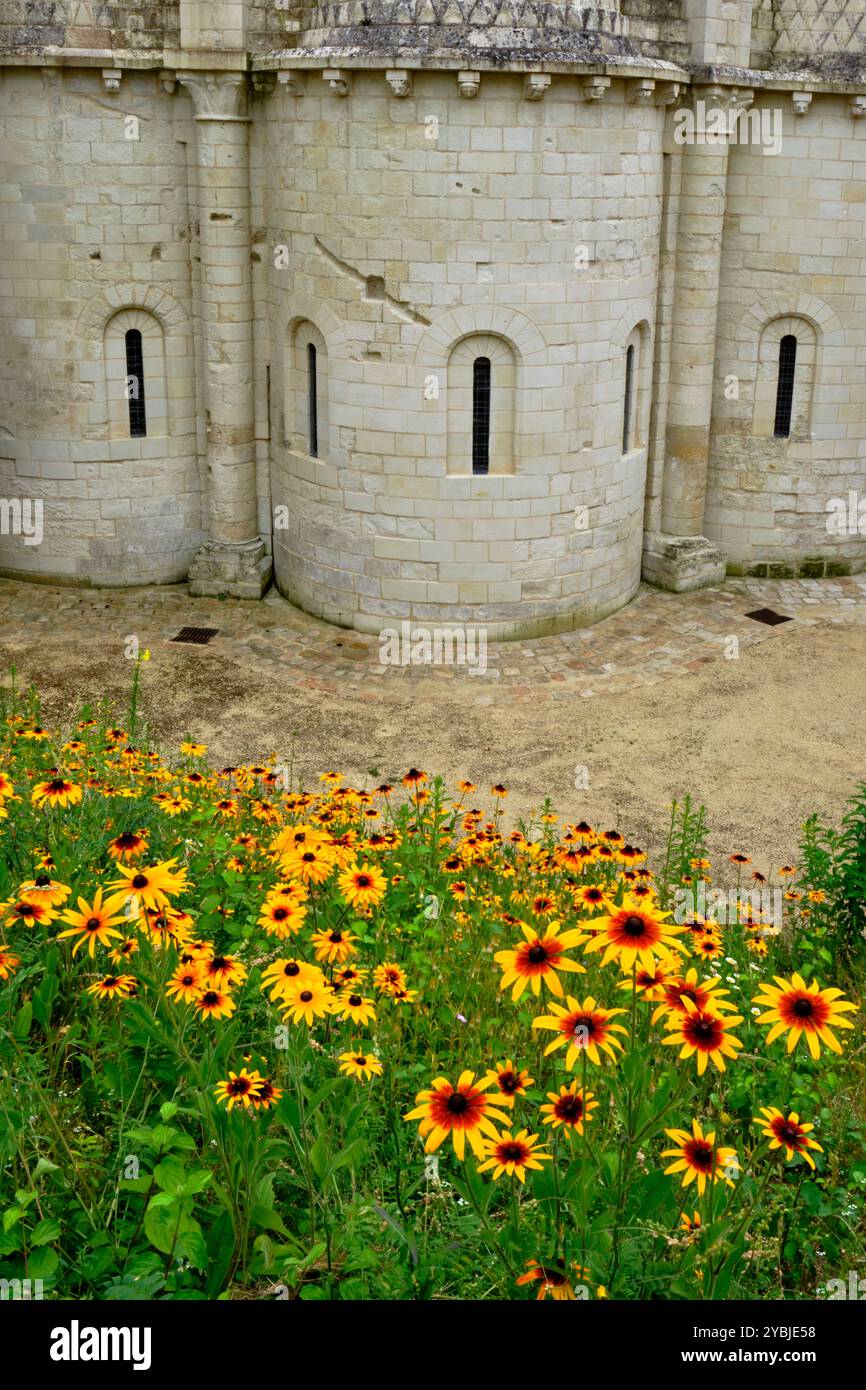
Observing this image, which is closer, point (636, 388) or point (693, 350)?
point (636, 388)

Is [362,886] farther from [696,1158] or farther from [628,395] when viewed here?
[628,395]

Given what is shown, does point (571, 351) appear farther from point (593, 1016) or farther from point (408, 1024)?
point (593, 1016)

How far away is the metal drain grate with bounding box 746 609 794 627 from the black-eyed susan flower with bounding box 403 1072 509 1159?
1311cm

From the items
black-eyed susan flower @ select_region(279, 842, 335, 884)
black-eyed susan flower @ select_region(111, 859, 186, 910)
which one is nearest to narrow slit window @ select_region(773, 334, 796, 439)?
black-eyed susan flower @ select_region(279, 842, 335, 884)

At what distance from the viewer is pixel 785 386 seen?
55.6ft

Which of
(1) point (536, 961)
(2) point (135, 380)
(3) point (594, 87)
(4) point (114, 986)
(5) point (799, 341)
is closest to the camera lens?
(1) point (536, 961)

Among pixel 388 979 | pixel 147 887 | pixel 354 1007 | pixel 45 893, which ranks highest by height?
pixel 147 887

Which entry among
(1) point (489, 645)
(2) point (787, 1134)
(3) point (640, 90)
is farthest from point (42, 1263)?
(3) point (640, 90)

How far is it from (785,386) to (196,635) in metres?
8.30

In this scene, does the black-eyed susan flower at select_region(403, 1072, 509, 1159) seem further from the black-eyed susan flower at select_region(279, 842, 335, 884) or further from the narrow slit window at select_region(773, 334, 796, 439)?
the narrow slit window at select_region(773, 334, 796, 439)

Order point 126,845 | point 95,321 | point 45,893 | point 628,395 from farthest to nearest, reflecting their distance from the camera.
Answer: point 628,395 < point 95,321 < point 126,845 < point 45,893

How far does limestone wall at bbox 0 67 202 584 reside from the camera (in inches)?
591

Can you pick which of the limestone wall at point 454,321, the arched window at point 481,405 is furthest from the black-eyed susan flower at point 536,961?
the arched window at point 481,405
